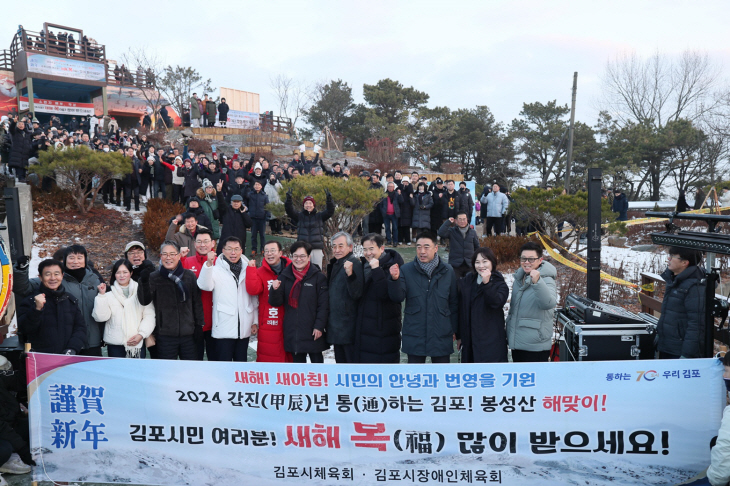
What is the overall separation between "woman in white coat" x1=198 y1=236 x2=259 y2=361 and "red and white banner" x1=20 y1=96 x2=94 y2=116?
1166 inches

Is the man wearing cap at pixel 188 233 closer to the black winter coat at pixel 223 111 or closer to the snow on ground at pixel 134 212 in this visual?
the snow on ground at pixel 134 212

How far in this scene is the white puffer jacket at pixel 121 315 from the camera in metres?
4.61

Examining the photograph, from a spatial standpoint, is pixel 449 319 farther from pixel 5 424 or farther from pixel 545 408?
pixel 5 424

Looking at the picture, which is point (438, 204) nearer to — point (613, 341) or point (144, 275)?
point (613, 341)

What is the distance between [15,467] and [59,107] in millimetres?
30923

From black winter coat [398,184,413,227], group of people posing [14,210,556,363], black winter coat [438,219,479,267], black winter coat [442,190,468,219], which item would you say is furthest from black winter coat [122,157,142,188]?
group of people posing [14,210,556,363]

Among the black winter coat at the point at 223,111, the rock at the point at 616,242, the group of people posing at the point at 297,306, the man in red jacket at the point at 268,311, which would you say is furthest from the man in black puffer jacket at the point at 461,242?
the black winter coat at the point at 223,111

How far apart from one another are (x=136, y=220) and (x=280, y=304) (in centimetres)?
1029

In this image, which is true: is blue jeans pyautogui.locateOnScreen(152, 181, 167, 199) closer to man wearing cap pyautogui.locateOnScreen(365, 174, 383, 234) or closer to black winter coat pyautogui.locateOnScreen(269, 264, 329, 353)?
man wearing cap pyautogui.locateOnScreen(365, 174, 383, 234)

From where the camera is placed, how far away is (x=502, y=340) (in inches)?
179

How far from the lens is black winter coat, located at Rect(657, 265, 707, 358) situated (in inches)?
164

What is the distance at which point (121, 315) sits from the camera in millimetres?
4668

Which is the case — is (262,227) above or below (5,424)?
above

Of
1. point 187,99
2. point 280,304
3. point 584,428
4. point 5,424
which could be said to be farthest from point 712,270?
point 187,99
